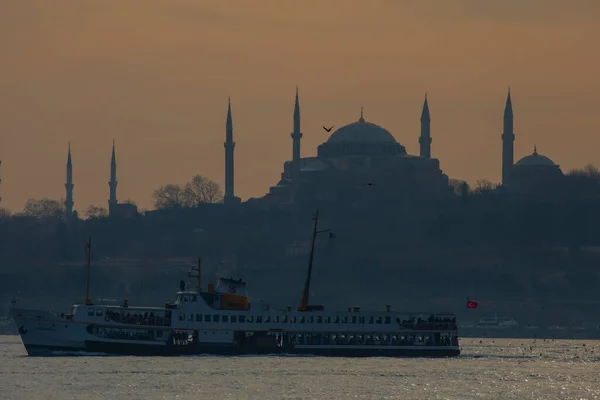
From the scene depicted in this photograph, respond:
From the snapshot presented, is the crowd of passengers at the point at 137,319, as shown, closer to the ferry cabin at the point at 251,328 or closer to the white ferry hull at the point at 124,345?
the ferry cabin at the point at 251,328

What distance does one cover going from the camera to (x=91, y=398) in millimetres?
97375

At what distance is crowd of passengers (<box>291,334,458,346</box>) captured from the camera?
11919 cm

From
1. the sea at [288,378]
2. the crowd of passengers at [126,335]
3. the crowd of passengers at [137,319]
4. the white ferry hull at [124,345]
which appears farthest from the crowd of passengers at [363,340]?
the crowd of passengers at [126,335]

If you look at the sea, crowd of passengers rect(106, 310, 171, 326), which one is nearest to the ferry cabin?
crowd of passengers rect(106, 310, 171, 326)

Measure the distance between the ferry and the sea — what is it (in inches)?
27.5

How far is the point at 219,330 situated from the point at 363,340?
25.6ft

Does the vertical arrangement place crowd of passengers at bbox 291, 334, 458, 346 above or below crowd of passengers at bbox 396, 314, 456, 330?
below

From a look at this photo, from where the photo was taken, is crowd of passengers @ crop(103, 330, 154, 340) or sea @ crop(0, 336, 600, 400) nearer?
sea @ crop(0, 336, 600, 400)

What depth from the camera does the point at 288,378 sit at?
10675 cm

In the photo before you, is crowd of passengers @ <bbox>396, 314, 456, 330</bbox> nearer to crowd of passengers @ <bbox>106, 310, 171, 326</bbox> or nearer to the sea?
the sea

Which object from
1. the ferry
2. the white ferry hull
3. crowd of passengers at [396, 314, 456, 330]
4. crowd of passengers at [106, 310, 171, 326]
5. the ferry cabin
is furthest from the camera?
crowd of passengers at [396, 314, 456, 330]

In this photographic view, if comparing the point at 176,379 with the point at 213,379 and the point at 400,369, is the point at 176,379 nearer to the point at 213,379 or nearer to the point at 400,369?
the point at 213,379

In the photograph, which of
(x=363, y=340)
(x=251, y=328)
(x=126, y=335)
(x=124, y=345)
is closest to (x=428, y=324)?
(x=363, y=340)

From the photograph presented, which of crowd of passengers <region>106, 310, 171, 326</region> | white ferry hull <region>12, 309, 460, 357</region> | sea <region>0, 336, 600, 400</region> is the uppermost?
crowd of passengers <region>106, 310, 171, 326</region>
